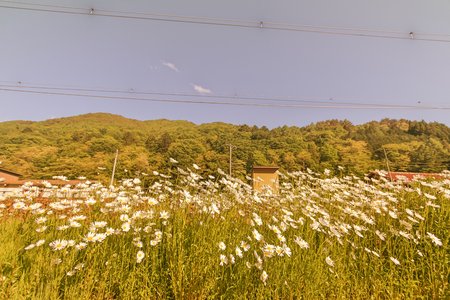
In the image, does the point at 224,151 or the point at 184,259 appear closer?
the point at 184,259

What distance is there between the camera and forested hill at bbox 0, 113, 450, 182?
3494 cm

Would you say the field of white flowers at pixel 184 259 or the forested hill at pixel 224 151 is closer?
the field of white flowers at pixel 184 259

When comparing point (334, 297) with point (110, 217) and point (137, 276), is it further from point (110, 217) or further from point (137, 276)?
point (110, 217)

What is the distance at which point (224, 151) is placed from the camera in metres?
42.5

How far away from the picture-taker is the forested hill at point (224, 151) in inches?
1375

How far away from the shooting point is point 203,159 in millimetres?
40188

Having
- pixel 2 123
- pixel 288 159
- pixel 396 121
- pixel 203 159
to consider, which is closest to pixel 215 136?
pixel 203 159

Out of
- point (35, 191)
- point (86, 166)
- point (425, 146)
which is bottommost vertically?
point (86, 166)

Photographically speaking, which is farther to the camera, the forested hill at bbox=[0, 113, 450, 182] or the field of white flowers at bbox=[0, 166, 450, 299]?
the forested hill at bbox=[0, 113, 450, 182]

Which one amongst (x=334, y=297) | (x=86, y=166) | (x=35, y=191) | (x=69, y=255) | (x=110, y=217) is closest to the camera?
(x=69, y=255)

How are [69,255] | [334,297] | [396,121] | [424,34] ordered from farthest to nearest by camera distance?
[396,121], [424,34], [334,297], [69,255]

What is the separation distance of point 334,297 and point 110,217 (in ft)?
9.26

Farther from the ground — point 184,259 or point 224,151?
point 224,151

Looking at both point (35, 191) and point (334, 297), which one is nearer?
point (334, 297)
